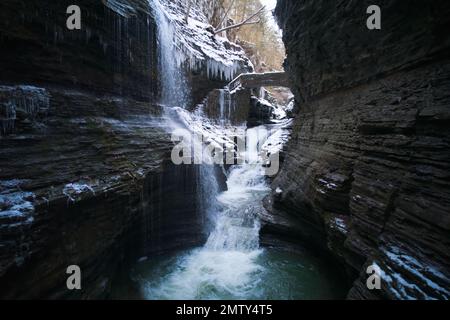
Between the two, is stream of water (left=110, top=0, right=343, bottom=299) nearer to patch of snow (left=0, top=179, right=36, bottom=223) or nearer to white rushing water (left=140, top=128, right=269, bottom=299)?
white rushing water (left=140, top=128, right=269, bottom=299)

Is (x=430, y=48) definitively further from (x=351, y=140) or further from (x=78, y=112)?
(x=78, y=112)

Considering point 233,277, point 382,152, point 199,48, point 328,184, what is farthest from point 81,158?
point 199,48

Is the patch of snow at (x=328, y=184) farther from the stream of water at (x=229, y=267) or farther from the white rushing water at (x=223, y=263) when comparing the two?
the white rushing water at (x=223, y=263)

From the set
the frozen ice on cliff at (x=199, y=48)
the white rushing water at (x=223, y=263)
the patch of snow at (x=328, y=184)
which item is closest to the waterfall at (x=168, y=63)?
the frozen ice on cliff at (x=199, y=48)

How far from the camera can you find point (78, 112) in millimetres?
5672

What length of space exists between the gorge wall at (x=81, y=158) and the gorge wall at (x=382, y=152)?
3.88m

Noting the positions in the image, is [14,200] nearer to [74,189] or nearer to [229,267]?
[74,189]

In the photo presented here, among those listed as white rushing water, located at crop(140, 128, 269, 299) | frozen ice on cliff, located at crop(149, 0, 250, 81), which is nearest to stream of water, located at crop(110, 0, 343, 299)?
white rushing water, located at crop(140, 128, 269, 299)

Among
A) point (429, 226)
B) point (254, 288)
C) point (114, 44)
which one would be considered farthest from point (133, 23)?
point (429, 226)

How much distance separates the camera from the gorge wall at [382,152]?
352 cm

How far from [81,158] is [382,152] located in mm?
5751

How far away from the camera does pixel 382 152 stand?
181 inches

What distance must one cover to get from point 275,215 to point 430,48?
565 cm

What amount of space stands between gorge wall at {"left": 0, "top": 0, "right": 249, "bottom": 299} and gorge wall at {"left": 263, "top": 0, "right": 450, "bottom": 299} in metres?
3.88
